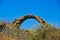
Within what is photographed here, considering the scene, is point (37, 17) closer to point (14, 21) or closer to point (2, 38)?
point (14, 21)

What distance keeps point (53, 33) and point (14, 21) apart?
372 inches

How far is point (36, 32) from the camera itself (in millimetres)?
15039

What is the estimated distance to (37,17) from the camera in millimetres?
24469

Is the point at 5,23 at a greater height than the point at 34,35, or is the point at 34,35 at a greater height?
the point at 5,23

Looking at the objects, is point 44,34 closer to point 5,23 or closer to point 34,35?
point 34,35

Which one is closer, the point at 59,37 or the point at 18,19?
the point at 59,37

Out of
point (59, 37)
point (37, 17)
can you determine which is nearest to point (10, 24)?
point (37, 17)

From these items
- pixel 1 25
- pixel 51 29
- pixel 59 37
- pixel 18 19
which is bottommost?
pixel 59 37

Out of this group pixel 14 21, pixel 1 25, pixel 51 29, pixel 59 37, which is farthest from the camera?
pixel 14 21

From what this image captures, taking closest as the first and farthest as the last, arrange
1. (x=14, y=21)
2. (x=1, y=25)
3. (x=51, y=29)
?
(x=51, y=29)
(x=1, y=25)
(x=14, y=21)

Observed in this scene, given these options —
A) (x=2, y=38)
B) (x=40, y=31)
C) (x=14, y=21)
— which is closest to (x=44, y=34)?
(x=40, y=31)

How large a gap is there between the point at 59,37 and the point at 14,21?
392 inches

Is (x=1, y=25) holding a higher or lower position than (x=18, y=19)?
lower

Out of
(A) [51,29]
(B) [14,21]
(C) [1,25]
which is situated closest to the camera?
(A) [51,29]
